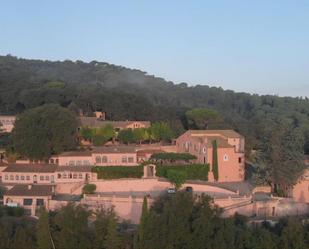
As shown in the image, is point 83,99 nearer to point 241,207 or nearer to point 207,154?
point 207,154

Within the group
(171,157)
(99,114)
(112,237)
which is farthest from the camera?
(99,114)

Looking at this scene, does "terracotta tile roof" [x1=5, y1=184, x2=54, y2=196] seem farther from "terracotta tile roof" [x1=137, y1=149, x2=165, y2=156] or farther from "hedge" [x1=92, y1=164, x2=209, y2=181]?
"terracotta tile roof" [x1=137, y1=149, x2=165, y2=156]

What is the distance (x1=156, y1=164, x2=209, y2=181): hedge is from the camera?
117ft

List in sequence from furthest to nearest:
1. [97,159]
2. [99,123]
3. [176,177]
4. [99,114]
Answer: [99,114] < [99,123] < [97,159] < [176,177]

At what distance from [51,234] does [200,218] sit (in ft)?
22.6

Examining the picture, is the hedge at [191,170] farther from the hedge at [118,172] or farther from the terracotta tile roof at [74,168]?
the terracotta tile roof at [74,168]

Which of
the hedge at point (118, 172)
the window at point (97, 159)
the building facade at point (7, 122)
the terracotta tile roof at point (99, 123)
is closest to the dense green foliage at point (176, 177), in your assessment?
the hedge at point (118, 172)

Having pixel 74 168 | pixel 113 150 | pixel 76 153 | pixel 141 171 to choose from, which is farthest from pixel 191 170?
pixel 76 153

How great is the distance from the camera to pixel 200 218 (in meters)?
25.2

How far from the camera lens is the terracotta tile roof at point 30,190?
30.6 metres

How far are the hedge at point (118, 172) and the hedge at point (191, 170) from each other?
1.29m

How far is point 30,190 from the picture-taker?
31156 millimetres

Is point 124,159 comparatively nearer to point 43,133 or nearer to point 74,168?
point 74,168

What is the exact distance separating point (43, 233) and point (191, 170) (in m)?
13.5
